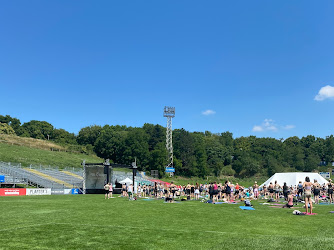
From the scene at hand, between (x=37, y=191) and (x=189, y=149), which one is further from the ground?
(x=189, y=149)

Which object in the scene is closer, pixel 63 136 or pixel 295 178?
pixel 295 178

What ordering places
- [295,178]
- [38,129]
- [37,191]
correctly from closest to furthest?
[37,191] → [295,178] → [38,129]

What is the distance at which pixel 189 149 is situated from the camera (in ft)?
320

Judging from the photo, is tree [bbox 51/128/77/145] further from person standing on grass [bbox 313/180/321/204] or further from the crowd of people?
person standing on grass [bbox 313/180/321/204]

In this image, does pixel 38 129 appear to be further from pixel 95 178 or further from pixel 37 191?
pixel 95 178

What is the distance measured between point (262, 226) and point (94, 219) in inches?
244

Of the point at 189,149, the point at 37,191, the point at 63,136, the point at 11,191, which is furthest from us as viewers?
the point at 63,136

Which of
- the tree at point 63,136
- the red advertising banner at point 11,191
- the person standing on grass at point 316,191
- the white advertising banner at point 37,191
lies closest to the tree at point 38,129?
the tree at point 63,136

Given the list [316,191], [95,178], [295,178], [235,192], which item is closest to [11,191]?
[95,178]

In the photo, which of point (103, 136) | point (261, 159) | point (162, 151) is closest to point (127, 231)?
point (162, 151)

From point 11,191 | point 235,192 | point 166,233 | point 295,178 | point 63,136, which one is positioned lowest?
point 11,191

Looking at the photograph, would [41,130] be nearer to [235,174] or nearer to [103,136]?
[103,136]

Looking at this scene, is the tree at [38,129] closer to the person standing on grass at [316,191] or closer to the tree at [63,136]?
the tree at [63,136]

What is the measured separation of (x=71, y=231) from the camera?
30.2 feet
